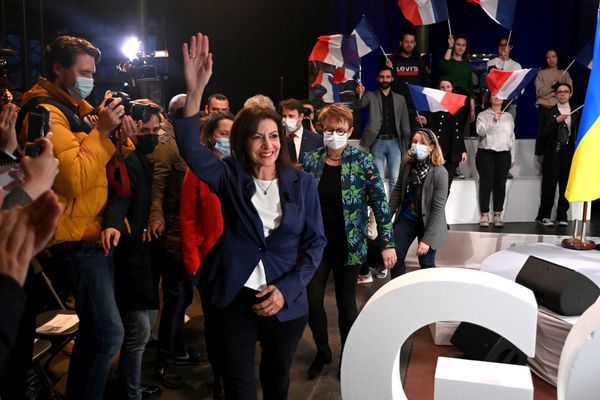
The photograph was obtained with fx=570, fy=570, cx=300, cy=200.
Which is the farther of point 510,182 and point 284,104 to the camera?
point 510,182

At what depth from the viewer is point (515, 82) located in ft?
20.0

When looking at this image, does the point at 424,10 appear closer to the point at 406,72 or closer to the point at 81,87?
the point at 406,72

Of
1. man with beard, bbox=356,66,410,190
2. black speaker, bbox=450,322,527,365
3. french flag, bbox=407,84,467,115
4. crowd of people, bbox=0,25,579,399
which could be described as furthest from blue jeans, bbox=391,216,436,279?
man with beard, bbox=356,66,410,190

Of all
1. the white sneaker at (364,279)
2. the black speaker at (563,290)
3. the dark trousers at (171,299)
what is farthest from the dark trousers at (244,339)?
the white sneaker at (364,279)

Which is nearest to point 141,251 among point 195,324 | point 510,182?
point 195,324

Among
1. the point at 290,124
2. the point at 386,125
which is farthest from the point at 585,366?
the point at 386,125

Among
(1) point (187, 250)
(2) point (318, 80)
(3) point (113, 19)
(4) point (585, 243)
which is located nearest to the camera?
(1) point (187, 250)

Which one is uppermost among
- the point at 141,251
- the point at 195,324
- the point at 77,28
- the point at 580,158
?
the point at 77,28

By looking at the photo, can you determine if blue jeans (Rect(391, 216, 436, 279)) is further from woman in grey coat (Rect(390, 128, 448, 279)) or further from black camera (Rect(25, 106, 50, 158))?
black camera (Rect(25, 106, 50, 158))

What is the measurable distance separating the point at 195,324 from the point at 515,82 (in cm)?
423

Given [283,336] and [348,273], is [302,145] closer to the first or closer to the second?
[348,273]

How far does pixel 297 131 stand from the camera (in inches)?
177

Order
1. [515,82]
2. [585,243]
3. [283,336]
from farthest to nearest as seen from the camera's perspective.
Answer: [515,82], [585,243], [283,336]

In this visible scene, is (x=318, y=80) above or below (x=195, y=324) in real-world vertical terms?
above
